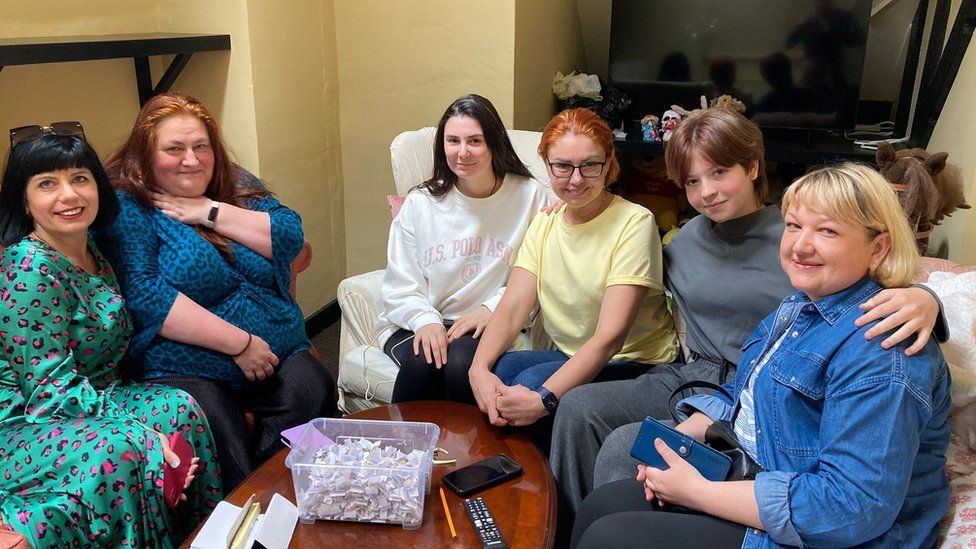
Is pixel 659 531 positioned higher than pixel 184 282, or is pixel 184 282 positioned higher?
pixel 184 282

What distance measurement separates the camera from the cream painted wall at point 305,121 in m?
2.77

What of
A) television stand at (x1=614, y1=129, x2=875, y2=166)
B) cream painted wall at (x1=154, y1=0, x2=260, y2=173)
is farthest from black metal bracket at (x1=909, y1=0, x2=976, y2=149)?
cream painted wall at (x1=154, y1=0, x2=260, y2=173)

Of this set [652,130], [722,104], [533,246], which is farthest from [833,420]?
[652,130]

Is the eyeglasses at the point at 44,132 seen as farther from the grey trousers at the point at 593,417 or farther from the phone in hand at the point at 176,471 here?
the grey trousers at the point at 593,417

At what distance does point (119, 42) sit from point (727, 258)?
1734mm

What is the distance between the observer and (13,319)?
1.58 meters

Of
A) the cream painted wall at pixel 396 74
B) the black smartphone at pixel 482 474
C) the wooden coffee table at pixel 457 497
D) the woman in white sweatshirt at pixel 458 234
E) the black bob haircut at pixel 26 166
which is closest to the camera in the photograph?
the wooden coffee table at pixel 457 497

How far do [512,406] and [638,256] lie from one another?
0.46 metres

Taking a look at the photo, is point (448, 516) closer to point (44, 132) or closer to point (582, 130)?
point (582, 130)

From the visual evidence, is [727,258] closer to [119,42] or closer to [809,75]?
[809,75]

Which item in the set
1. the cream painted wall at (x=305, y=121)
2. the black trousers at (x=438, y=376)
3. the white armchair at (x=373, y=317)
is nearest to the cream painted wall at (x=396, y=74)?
the cream painted wall at (x=305, y=121)

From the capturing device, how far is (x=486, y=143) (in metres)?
2.12

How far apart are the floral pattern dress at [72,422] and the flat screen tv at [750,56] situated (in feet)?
7.33

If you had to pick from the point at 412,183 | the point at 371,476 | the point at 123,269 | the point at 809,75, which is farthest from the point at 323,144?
the point at 371,476
